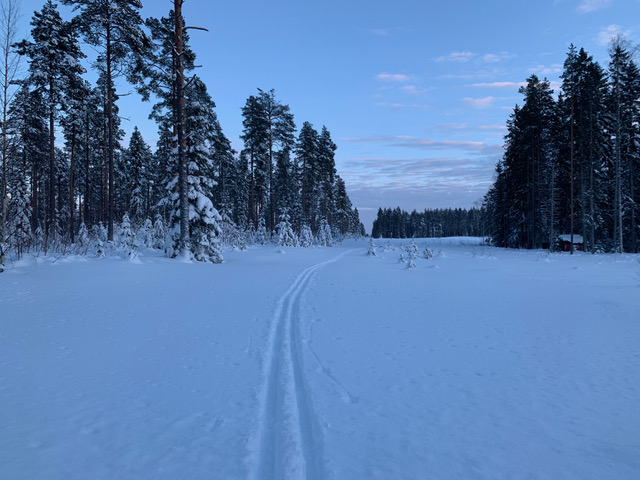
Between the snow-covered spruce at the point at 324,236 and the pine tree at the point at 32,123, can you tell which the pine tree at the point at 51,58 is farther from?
the snow-covered spruce at the point at 324,236

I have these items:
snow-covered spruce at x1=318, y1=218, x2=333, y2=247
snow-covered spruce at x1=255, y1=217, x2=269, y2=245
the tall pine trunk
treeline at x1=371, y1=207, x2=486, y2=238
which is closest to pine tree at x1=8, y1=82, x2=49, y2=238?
the tall pine trunk

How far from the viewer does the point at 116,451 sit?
2.92 meters

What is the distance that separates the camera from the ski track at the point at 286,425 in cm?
276

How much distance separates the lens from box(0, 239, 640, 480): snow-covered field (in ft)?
9.18

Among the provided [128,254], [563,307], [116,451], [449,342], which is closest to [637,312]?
[563,307]

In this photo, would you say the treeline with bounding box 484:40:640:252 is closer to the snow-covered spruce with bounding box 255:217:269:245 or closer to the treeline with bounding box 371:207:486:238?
the snow-covered spruce with bounding box 255:217:269:245

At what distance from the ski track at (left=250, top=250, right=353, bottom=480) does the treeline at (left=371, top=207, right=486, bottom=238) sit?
125 meters

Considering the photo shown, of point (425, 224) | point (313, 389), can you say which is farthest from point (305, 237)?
point (425, 224)

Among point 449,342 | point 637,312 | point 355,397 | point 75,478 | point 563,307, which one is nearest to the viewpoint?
point 75,478

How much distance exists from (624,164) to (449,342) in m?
35.3

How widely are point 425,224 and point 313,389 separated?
14032 cm

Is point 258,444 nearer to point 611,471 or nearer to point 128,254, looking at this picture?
point 611,471

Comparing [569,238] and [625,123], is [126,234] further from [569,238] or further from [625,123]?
[569,238]

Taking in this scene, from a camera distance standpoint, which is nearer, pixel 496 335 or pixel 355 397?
pixel 355 397
